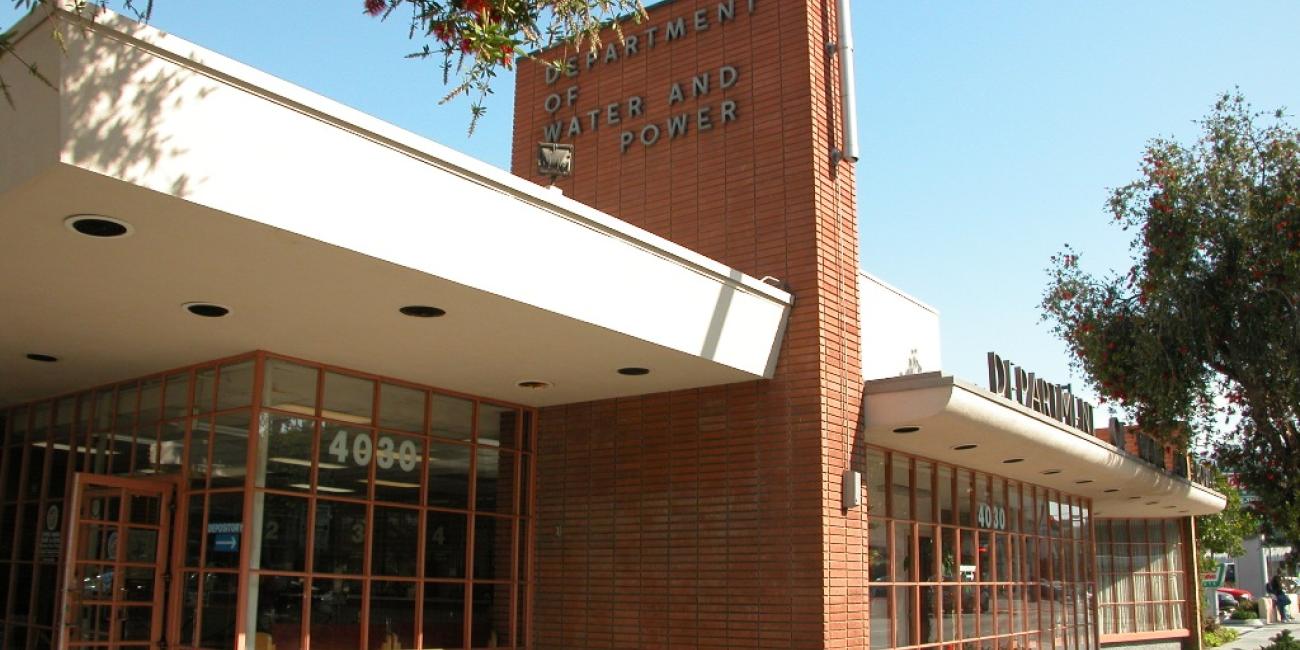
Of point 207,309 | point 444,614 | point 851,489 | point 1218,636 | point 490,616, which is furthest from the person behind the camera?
point 1218,636

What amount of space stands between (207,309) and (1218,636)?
30.5 m

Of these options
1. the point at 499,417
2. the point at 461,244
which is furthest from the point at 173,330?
the point at 499,417

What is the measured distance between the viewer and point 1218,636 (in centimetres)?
3173

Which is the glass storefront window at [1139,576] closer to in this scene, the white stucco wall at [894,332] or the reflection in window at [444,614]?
the white stucco wall at [894,332]

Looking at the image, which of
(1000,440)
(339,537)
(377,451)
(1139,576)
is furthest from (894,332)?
(1139,576)

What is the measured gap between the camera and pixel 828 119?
13.3 m

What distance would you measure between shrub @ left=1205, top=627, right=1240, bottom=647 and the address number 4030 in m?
24.6

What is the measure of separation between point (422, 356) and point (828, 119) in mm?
5359

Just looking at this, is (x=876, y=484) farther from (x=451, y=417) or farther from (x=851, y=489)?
(x=451, y=417)

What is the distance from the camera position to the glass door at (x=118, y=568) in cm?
1159

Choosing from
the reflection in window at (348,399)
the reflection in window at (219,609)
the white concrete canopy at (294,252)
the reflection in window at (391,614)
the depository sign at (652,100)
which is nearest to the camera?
the white concrete canopy at (294,252)

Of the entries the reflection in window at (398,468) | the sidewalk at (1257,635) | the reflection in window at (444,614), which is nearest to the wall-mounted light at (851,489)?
the reflection in window at (444,614)

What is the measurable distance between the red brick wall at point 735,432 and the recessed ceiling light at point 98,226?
6.93m

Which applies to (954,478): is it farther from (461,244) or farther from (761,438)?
(461,244)
